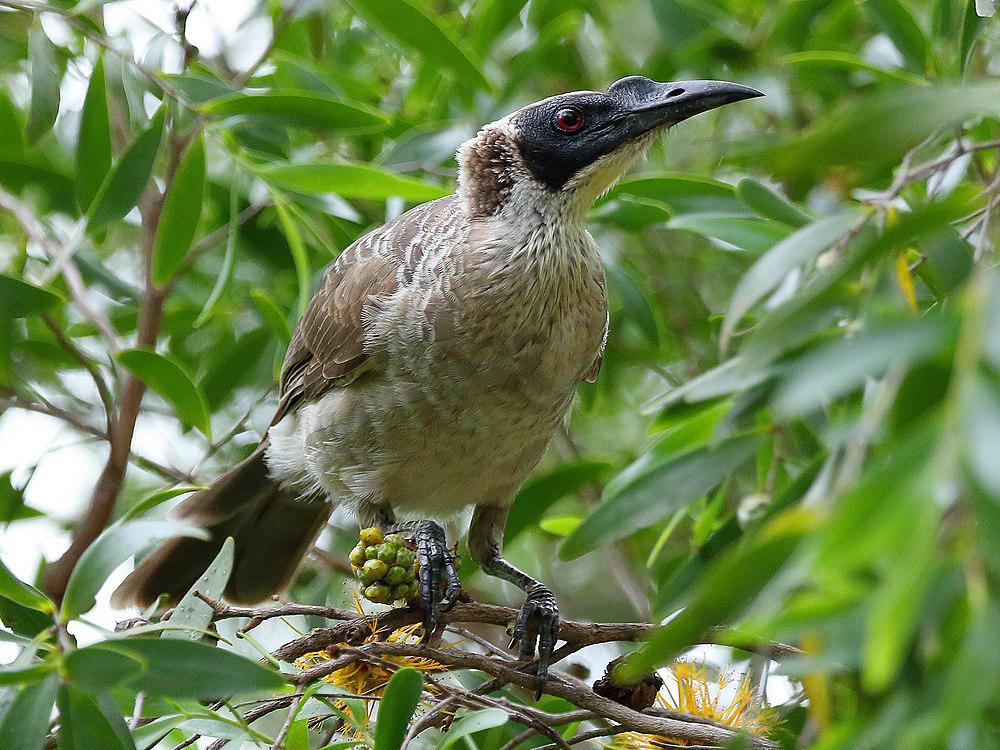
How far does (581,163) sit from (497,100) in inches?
20.2

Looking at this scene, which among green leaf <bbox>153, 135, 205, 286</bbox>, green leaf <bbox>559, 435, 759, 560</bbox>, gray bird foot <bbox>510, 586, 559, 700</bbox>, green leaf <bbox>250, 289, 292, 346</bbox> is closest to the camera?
green leaf <bbox>559, 435, 759, 560</bbox>

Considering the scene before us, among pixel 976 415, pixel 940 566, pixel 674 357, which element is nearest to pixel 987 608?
pixel 940 566

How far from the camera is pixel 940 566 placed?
2.85 feet

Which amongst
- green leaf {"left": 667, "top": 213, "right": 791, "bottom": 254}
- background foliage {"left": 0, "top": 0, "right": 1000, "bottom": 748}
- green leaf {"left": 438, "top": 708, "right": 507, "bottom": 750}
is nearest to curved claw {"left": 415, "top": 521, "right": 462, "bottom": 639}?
background foliage {"left": 0, "top": 0, "right": 1000, "bottom": 748}

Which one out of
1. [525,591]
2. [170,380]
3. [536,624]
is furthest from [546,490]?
[170,380]

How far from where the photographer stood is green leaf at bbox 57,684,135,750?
4.59ft

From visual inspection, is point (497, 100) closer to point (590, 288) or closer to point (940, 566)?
point (590, 288)

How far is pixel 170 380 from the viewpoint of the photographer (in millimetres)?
2502

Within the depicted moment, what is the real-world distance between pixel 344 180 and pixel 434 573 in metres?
0.96

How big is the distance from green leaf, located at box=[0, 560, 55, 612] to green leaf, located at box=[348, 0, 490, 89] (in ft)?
5.69

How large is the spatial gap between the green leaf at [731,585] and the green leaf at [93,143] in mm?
2060

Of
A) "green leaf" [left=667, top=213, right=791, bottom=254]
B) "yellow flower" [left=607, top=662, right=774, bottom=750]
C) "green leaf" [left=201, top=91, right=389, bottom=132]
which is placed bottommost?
"yellow flower" [left=607, top=662, right=774, bottom=750]

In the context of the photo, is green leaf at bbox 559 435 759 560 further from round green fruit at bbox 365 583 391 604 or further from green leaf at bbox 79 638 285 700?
round green fruit at bbox 365 583 391 604

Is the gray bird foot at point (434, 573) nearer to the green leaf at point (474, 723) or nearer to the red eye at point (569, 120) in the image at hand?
the green leaf at point (474, 723)
